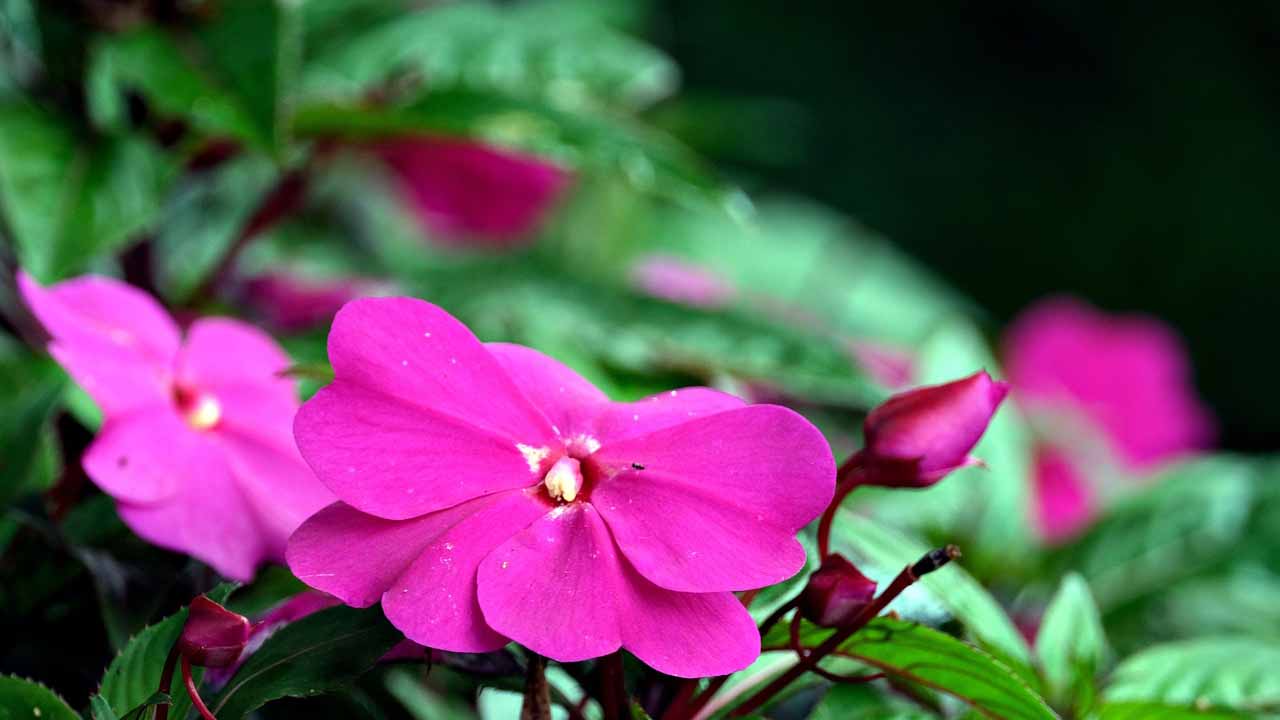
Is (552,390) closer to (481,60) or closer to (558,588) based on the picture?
(558,588)

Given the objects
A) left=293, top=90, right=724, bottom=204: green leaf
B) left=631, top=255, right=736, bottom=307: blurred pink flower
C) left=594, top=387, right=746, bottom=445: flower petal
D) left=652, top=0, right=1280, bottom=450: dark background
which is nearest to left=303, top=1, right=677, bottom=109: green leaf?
left=293, top=90, right=724, bottom=204: green leaf

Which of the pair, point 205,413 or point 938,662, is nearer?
point 938,662

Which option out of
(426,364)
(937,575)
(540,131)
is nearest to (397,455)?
(426,364)

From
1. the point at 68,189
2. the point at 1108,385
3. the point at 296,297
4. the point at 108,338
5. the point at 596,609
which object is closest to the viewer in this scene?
the point at 596,609

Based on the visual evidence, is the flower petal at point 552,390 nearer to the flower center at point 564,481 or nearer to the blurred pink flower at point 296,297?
the flower center at point 564,481

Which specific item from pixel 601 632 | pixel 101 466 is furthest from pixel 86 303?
pixel 601 632

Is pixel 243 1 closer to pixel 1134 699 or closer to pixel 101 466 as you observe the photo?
pixel 101 466

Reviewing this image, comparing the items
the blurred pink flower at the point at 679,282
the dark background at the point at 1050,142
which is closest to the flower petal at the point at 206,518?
the blurred pink flower at the point at 679,282

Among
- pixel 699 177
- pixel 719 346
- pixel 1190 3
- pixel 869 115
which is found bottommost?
pixel 869 115
